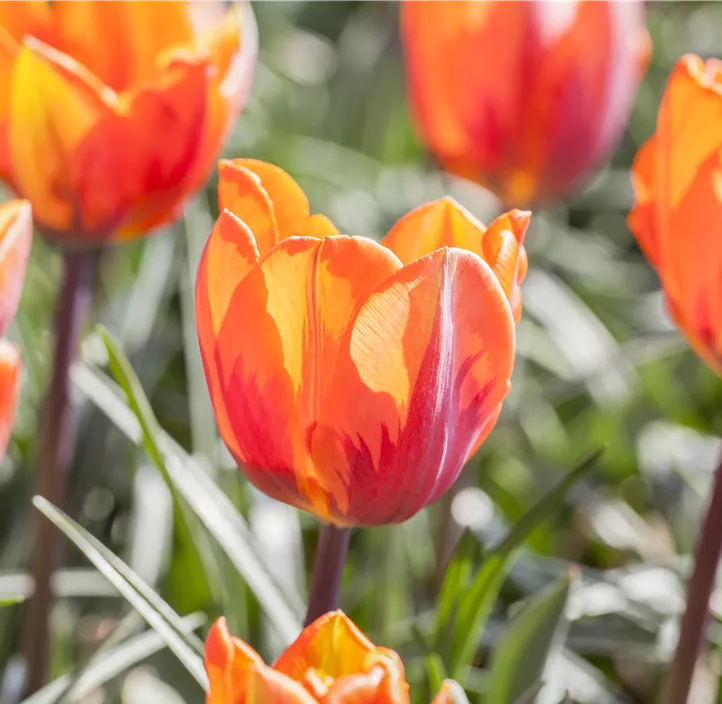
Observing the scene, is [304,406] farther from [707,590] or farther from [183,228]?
[183,228]

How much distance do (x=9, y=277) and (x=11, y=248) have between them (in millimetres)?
12

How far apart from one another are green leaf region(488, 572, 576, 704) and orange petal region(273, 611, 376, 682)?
22 cm

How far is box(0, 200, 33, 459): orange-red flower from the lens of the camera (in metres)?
0.40

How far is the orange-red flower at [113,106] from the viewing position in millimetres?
518

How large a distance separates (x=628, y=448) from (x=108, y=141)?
0.65 meters

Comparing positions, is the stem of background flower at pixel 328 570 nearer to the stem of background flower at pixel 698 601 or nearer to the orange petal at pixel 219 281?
the orange petal at pixel 219 281

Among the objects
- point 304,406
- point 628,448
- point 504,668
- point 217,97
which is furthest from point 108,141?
point 628,448

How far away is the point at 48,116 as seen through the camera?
1.69 feet

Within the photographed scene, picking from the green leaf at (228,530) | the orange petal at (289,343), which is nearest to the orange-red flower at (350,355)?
the orange petal at (289,343)

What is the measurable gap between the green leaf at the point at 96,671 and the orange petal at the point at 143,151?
207 millimetres

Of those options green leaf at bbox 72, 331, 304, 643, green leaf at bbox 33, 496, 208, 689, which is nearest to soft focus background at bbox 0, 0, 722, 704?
green leaf at bbox 72, 331, 304, 643

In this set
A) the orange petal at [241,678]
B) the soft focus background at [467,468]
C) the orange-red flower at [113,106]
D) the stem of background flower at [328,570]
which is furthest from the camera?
the soft focus background at [467,468]

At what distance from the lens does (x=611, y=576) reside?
0.76 metres

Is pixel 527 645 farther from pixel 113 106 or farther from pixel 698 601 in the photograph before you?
pixel 113 106
